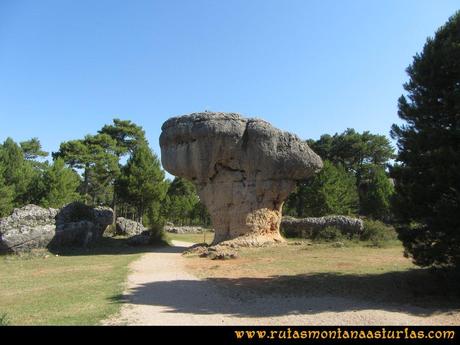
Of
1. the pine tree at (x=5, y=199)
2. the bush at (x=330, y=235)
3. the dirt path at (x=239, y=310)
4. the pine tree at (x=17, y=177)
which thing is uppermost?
the pine tree at (x=17, y=177)

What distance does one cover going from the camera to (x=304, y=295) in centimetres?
1098

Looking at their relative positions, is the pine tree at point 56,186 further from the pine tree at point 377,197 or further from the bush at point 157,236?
the pine tree at point 377,197

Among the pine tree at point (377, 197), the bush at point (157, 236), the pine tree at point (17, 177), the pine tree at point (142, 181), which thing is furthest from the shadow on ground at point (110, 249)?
the pine tree at point (377, 197)

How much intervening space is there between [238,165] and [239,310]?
16.3 meters

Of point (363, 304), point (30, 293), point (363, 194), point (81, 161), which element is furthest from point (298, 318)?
point (363, 194)

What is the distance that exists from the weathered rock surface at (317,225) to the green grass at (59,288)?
1515 cm

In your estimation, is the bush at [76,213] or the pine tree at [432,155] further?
the bush at [76,213]

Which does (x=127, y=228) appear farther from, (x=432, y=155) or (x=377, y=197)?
(x=432, y=155)

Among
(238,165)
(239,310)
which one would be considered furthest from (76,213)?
(239,310)

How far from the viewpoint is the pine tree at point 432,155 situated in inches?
391

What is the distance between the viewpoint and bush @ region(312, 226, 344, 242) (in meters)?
28.0

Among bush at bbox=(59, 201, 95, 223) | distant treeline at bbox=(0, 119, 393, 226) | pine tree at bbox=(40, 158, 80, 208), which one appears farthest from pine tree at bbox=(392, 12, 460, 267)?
pine tree at bbox=(40, 158, 80, 208)

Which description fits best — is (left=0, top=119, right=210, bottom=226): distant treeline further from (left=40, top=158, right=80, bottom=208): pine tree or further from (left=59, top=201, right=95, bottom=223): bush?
(left=59, top=201, right=95, bottom=223): bush

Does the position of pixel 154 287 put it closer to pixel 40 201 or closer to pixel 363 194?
pixel 40 201
